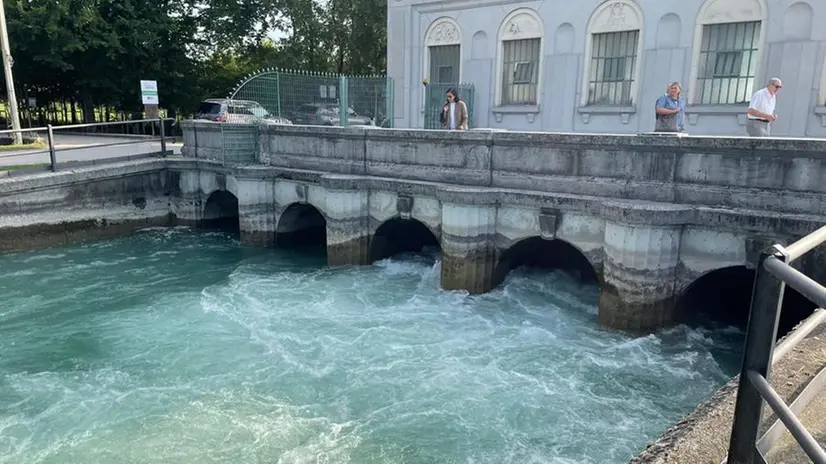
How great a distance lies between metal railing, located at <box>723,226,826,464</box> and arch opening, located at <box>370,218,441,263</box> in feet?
33.5

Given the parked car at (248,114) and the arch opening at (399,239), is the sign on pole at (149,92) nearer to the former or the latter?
the parked car at (248,114)

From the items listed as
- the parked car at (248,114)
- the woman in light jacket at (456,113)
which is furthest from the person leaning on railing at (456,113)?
the parked car at (248,114)

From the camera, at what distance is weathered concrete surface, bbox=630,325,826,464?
2.84 metres

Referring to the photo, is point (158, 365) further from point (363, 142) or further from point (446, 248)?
point (363, 142)

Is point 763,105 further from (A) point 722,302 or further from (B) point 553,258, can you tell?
(B) point 553,258

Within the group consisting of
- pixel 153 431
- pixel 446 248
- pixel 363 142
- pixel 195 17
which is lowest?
pixel 153 431

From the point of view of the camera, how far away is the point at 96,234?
15070mm

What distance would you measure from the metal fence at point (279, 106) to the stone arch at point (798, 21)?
972cm

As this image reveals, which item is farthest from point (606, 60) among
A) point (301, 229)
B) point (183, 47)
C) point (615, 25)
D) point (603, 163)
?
point (183, 47)

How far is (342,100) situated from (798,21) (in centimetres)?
1006

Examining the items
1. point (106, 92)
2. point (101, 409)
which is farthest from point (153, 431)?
point (106, 92)

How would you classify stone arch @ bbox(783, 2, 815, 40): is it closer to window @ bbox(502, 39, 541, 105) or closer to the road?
window @ bbox(502, 39, 541, 105)

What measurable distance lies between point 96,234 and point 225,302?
6352 millimetres

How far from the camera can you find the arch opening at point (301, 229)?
1466cm
